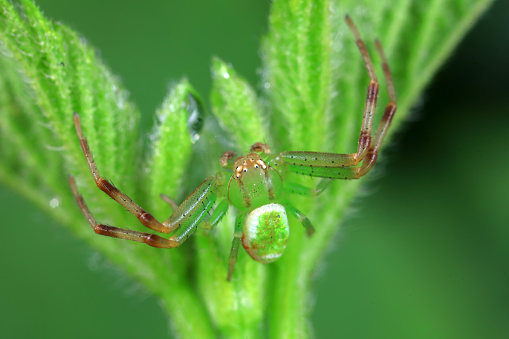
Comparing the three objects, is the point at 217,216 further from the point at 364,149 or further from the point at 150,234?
the point at 364,149

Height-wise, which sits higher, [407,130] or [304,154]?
[407,130]

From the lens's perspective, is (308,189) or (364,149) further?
(364,149)

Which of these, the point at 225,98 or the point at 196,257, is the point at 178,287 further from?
the point at 225,98

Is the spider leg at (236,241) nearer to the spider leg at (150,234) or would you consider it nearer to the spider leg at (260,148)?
the spider leg at (150,234)

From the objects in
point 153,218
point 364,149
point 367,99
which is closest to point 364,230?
point 364,149

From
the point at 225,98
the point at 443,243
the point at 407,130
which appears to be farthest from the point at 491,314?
the point at 225,98

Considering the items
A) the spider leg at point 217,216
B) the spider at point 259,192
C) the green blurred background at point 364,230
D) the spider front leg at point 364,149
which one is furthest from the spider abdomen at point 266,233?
the green blurred background at point 364,230
